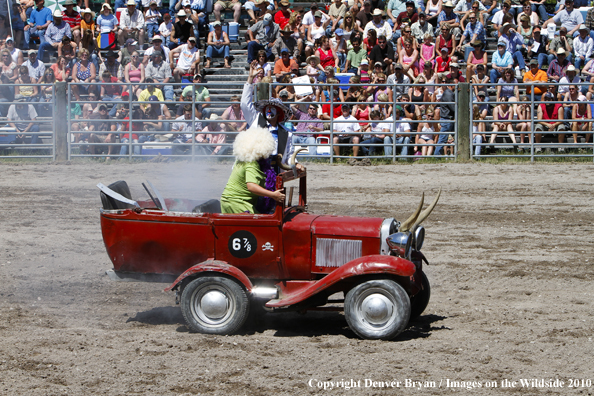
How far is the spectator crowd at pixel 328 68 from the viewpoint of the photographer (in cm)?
1573

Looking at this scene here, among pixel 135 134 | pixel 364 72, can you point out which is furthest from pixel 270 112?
pixel 364 72

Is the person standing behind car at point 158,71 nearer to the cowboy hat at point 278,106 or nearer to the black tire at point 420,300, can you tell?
the cowboy hat at point 278,106

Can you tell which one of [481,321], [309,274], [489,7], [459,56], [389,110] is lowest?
[481,321]

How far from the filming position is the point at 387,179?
13562 millimetres

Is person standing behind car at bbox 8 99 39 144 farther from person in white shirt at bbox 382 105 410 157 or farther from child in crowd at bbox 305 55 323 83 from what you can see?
person in white shirt at bbox 382 105 410 157

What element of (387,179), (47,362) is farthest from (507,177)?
(47,362)

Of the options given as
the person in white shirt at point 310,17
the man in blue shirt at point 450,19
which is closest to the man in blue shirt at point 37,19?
the person in white shirt at point 310,17

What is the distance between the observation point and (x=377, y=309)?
18.0 feet

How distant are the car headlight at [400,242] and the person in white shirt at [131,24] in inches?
562

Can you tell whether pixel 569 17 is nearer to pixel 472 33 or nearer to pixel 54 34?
pixel 472 33

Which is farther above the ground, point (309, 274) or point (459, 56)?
point (459, 56)

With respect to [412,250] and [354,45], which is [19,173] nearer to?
[354,45]

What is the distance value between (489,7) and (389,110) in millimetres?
5377

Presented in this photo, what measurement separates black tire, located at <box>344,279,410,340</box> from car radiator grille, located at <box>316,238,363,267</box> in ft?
1.06
